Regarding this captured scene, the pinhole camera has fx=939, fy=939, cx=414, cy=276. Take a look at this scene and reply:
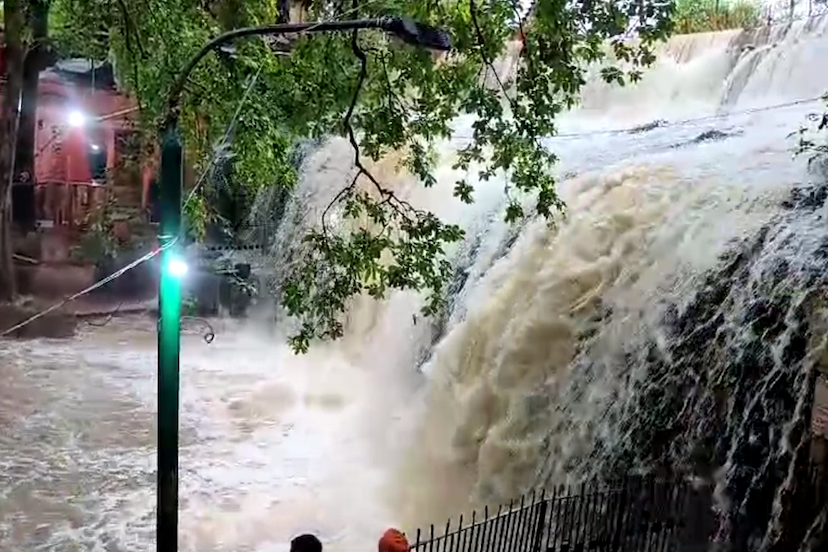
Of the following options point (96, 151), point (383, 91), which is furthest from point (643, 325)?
point (96, 151)

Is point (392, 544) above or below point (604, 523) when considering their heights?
above

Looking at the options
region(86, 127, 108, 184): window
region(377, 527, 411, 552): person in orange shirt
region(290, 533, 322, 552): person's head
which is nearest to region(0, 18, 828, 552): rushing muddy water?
region(377, 527, 411, 552): person in orange shirt

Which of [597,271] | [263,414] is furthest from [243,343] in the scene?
[597,271]

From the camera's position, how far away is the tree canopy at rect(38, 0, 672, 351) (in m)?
5.71

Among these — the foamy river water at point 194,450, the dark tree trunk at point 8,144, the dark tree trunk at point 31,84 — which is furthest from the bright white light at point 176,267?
the dark tree trunk at point 8,144

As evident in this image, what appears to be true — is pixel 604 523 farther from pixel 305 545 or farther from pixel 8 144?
pixel 8 144

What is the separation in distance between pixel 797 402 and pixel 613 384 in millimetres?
1438

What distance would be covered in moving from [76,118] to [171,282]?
1528 cm

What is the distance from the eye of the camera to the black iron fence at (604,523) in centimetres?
534

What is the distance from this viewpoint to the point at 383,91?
20.6ft

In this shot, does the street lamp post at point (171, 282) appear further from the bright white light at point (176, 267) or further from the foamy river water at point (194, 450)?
the foamy river water at point (194, 450)

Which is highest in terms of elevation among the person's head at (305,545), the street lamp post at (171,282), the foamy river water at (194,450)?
the street lamp post at (171,282)

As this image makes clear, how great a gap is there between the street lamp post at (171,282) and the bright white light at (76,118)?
49.5 ft

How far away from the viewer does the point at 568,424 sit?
6.64 metres
